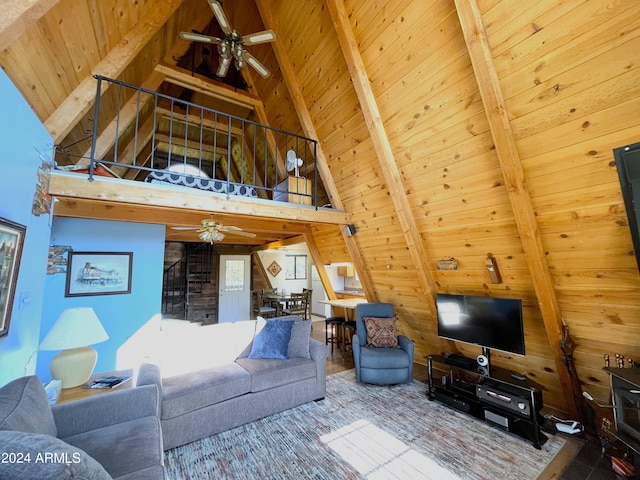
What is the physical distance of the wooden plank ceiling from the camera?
1723 millimetres

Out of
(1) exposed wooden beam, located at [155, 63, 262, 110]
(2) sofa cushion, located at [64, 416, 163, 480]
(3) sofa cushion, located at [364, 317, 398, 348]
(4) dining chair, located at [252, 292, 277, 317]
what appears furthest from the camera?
(4) dining chair, located at [252, 292, 277, 317]

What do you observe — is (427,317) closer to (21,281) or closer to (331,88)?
(331,88)

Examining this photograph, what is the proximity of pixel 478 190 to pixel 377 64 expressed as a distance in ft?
5.05

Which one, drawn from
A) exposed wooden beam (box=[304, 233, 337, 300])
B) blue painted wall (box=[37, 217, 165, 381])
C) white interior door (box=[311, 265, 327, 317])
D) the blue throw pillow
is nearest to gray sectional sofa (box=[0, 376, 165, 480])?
the blue throw pillow

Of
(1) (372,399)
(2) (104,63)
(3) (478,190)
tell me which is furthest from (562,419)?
(2) (104,63)

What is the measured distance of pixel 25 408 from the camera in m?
1.30

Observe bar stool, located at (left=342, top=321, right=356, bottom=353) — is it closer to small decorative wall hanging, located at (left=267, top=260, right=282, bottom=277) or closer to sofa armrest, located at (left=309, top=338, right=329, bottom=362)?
sofa armrest, located at (left=309, top=338, right=329, bottom=362)

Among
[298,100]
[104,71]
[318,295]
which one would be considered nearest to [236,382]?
[104,71]

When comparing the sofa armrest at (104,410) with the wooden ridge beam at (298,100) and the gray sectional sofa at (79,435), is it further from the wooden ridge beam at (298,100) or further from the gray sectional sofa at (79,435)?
the wooden ridge beam at (298,100)

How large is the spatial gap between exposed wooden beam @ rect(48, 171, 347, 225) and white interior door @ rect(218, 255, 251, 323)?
4919 millimetres

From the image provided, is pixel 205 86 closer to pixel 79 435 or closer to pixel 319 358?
pixel 319 358

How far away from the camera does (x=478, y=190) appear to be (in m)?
2.49

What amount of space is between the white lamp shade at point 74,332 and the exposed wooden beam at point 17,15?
1.67 meters

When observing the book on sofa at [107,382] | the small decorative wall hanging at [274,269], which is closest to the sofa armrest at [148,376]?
the book on sofa at [107,382]
